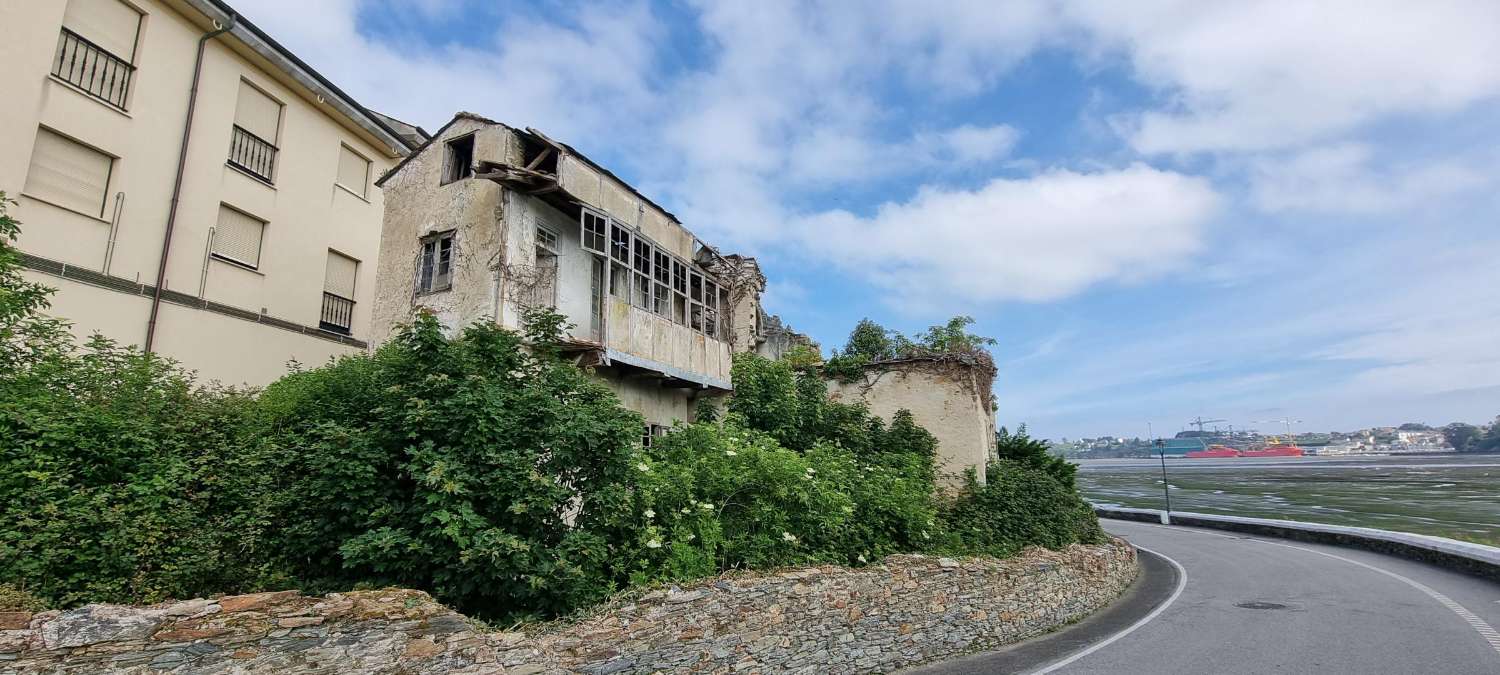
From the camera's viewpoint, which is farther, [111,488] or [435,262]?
[435,262]

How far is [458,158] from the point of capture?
12.6 metres

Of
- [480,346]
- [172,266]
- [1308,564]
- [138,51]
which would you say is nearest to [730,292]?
[480,346]

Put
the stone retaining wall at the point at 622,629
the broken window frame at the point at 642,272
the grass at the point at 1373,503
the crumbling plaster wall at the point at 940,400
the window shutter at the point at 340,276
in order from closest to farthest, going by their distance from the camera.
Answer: the stone retaining wall at the point at 622,629 < the broken window frame at the point at 642,272 < the crumbling plaster wall at the point at 940,400 < the window shutter at the point at 340,276 < the grass at the point at 1373,503

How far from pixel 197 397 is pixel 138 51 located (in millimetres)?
10899

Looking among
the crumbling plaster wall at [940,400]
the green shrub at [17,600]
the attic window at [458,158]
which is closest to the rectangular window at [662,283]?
the attic window at [458,158]

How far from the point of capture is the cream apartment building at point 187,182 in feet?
36.3

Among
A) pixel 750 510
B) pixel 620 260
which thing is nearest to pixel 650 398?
pixel 620 260

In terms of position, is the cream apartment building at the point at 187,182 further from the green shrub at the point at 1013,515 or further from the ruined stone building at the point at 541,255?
the green shrub at the point at 1013,515

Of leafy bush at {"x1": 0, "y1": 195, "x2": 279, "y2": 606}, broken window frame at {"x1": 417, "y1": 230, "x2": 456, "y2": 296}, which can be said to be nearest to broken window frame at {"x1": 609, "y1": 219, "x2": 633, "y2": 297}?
broken window frame at {"x1": 417, "y1": 230, "x2": 456, "y2": 296}

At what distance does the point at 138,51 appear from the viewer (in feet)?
41.6

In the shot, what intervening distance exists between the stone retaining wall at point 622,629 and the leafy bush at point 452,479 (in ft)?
1.90

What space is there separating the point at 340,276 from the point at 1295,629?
22230 mm

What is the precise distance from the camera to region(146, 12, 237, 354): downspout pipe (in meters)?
12.2

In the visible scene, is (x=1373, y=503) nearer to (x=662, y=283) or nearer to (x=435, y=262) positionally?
(x=662, y=283)
